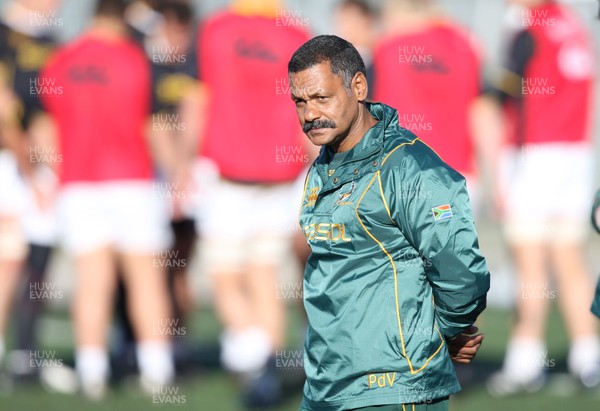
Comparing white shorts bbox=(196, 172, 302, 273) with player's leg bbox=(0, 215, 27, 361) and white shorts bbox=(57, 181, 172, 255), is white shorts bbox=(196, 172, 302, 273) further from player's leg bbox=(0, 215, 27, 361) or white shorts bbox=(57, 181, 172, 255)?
player's leg bbox=(0, 215, 27, 361)

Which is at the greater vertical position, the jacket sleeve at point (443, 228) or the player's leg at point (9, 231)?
the jacket sleeve at point (443, 228)

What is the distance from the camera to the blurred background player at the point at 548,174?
7.44m

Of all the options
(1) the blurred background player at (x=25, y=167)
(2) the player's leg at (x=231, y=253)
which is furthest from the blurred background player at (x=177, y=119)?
(1) the blurred background player at (x=25, y=167)

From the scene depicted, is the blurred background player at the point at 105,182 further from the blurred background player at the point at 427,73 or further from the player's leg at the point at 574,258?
the player's leg at the point at 574,258

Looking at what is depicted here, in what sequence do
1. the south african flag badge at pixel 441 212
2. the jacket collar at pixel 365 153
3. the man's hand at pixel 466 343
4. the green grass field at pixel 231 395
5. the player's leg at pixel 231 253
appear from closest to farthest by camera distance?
1. the south african flag badge at pixel 441 212
2. the jacket collar at pixel 365 153
3. the man's hand at pixel 466 343
4. the green grass field at pixel 231 395
5. the player's leg at pixel 231 253

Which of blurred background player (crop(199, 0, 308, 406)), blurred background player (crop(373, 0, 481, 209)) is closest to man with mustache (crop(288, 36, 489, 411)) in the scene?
blurred background player (crop(373, 0, 481, 209))

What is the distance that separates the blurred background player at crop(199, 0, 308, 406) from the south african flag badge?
13.7 feet

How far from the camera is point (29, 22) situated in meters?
7.70

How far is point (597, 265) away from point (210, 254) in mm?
4808

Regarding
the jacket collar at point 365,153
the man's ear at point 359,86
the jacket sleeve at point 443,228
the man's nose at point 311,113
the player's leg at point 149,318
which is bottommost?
the player's leg at point 149,318

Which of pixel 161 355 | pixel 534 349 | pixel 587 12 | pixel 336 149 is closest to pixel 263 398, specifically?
pixel 161 355

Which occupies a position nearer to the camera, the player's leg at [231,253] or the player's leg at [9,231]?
the player's leg at [231,253]

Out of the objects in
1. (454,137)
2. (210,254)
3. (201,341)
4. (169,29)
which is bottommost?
(201,341)

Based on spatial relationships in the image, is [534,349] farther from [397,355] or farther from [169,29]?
[397,355]
